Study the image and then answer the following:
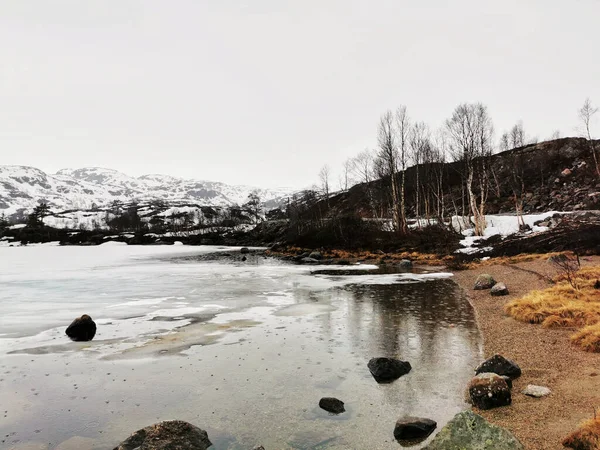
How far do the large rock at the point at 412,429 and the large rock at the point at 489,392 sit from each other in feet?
4.49

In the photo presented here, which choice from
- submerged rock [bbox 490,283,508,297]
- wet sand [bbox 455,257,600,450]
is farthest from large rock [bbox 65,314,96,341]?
submerged rock [bbox 490,283,508,297]

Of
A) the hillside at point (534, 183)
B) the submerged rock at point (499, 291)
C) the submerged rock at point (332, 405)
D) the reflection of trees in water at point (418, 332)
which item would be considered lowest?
the reflection of trees in water at point (418, 332)

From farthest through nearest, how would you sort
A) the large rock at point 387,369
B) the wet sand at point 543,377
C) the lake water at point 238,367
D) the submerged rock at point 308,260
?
the submerged rock at point 308,260 < the large rock at point 387,369 < the lake water at point 238,367 < the wet sand at point 543,377

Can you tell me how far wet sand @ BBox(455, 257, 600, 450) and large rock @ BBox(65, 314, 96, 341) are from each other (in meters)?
12.8

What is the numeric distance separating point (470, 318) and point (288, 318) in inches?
280

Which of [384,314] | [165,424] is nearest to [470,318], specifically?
[384,314]

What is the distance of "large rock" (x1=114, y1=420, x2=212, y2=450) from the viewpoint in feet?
18.3

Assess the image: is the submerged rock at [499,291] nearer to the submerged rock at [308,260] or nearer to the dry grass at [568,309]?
the dry grass at [568,309]

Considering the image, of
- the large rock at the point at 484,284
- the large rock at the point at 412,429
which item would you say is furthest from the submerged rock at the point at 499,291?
the large rock at the point at 412,429

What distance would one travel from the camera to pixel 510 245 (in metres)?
32.0

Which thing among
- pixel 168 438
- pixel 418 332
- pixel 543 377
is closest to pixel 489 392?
pixel 543 377

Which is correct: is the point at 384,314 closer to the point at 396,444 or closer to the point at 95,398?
the point at 396,444

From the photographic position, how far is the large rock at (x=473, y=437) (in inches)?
190

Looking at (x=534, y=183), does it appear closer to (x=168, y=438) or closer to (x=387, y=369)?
(x=387, y=369)
